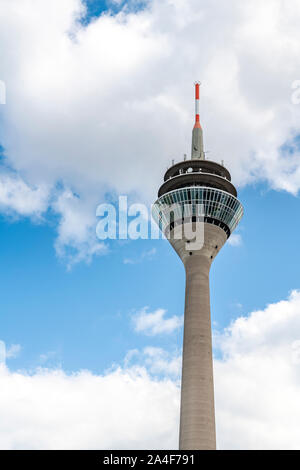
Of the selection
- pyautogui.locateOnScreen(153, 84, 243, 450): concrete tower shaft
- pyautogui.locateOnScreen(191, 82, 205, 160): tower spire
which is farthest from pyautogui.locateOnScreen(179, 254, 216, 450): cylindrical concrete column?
pyautogui.locateOnScreen(191, 82, 205, 160): tower spire

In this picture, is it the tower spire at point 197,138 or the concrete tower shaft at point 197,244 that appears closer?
the concrete tower shaft at point 197,244

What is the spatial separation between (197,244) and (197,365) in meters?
17.4

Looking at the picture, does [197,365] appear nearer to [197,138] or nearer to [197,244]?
[197,244]

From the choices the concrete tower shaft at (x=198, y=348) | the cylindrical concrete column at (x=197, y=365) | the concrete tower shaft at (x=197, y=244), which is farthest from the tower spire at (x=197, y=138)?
the cylindrical concrete column at (x=197, y=365)

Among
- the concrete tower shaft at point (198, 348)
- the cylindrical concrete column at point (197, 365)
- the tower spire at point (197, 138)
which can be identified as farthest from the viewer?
the tower spire at point (197, 138)

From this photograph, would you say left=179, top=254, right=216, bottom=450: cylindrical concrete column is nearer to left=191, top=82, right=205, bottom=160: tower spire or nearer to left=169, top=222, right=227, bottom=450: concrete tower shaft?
left=169, top=222, right=227, bottom=450: concrete tower shaft

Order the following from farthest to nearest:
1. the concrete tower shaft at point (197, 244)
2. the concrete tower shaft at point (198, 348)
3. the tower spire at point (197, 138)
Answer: the tower spire at point (197, 138) → the concrete tower shaft at point (197, 244) → the concrete tower shaft at point (198, 348)

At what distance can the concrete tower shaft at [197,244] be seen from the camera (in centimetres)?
6850

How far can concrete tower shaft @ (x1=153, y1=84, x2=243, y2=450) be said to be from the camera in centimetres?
6850

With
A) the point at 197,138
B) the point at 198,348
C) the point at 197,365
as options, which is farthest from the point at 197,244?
the point at 197,138

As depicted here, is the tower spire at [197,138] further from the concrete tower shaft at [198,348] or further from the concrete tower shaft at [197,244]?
the concrete tower shaft at [198,348]

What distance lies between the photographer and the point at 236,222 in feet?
283
